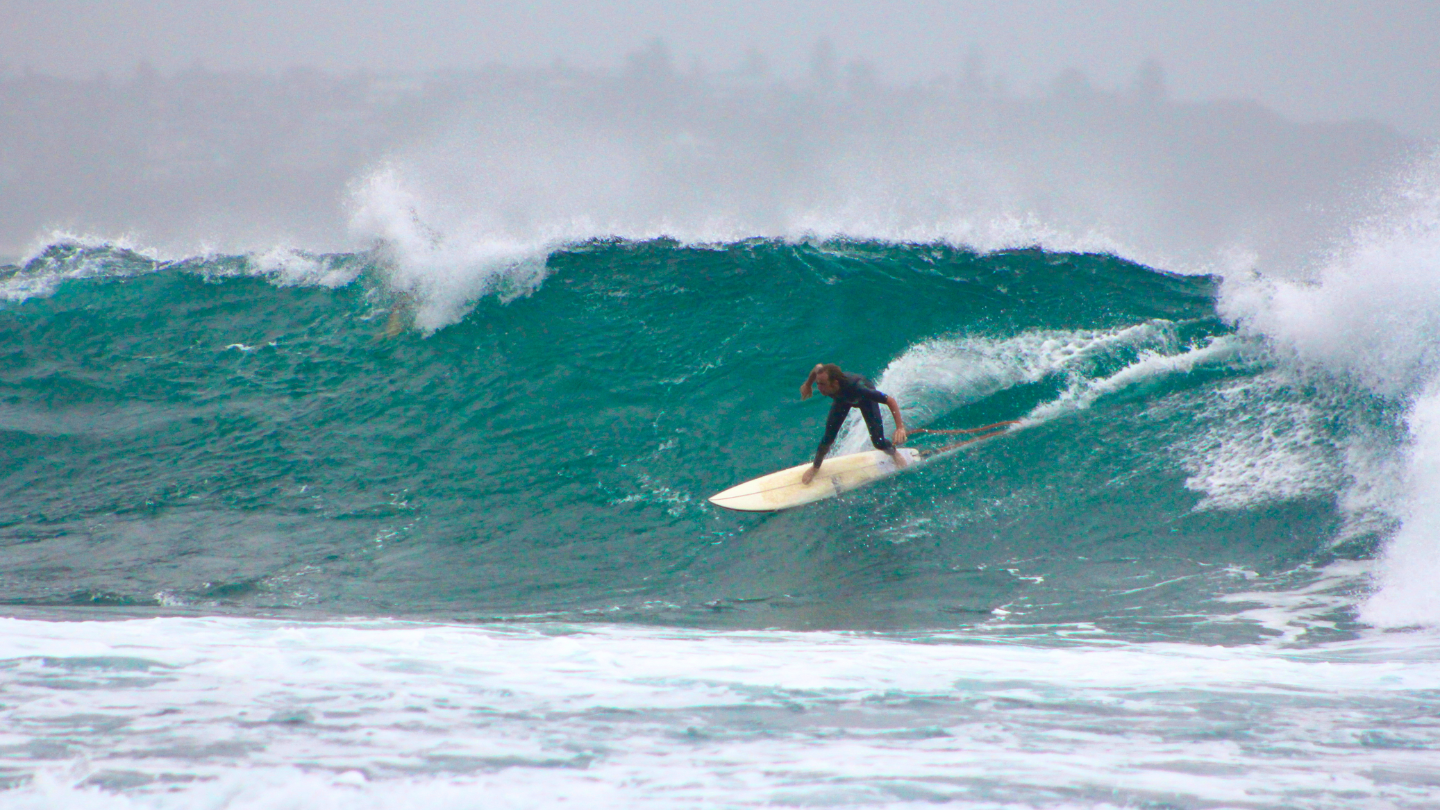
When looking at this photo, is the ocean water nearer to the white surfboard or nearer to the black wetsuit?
the white surfboard

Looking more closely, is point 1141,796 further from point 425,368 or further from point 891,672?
point 425,368

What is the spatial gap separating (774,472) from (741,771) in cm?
484

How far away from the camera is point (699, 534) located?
640cm

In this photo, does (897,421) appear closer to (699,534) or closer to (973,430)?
(973,430)

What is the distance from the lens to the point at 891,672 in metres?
3.48

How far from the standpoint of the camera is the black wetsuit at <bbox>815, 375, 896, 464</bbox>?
6.50 m

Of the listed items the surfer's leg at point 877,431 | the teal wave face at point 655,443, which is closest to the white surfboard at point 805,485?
the surfer's leg at point 877,431

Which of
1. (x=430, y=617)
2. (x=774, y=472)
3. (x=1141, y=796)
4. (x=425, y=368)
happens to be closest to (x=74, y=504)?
(x=425, y=368)

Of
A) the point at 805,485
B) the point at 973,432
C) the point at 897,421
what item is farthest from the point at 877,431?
the point at 973,432

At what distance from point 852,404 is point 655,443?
84.8 inches

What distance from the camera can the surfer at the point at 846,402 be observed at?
6.30 meters

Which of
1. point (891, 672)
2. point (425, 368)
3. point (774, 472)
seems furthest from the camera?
point (425, 368)

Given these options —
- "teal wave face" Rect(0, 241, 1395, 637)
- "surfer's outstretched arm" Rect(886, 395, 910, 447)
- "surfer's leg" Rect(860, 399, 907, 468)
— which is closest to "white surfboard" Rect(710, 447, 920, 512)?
"surfer's leg" Rect(860, 399, 907, 468)

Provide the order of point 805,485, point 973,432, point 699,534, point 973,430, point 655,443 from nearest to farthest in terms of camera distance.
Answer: point 699,534
point 805,485
point 973,430
point 973,432
point 655,443
